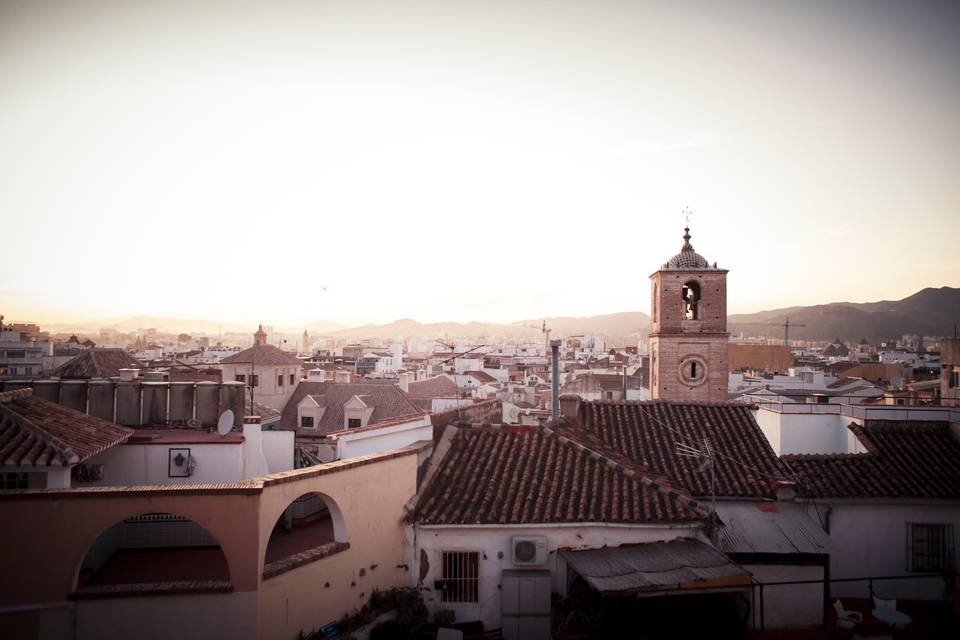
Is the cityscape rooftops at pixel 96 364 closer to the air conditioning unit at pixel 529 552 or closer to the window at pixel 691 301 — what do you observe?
the air conditioning unit at pixel 529 552

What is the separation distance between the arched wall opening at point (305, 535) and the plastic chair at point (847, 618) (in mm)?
7794

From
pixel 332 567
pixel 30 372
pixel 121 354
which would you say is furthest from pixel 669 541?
pixel 30 372

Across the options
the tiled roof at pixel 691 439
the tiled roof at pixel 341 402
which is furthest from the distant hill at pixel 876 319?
the tiled roof at pixel 691 439

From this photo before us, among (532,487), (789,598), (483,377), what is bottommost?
(789,598)

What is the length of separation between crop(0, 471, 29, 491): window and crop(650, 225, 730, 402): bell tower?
79.1ft

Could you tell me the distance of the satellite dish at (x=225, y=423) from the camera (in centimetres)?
1233

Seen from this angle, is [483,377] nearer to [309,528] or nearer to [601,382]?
[601,382]

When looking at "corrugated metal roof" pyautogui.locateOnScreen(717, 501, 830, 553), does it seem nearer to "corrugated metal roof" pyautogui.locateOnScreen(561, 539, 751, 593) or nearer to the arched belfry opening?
"corrugated metal roof" pyautogui.locateOnScreen(561, 539, 751, 593)

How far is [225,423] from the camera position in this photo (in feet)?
40.5

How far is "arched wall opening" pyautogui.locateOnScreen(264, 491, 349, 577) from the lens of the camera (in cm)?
884

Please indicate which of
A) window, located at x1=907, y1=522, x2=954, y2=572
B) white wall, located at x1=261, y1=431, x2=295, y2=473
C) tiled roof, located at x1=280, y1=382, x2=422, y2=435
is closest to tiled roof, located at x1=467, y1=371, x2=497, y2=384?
tiled roof, located at x1=280, y1=382, x2=422, y2=435

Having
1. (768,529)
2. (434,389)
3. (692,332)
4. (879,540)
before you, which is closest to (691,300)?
(692,332)

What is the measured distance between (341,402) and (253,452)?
2401 cm

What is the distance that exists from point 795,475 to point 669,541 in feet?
14.4
